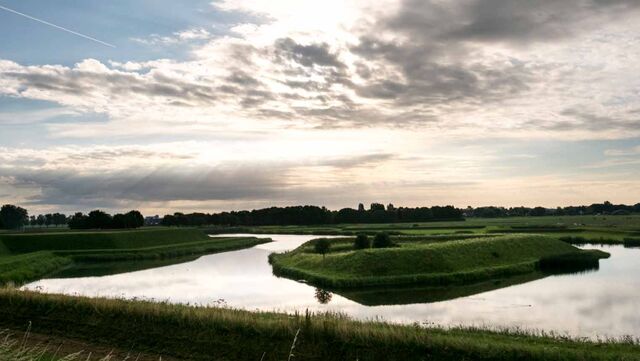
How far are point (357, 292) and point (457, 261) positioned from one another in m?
16.4

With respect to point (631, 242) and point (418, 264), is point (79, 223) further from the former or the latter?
point (631, 242)

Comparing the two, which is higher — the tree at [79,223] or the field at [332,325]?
the tree at [79,223]

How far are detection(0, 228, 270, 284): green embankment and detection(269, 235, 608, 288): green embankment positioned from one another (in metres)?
26.7

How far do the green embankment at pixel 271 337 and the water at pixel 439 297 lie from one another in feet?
22.2

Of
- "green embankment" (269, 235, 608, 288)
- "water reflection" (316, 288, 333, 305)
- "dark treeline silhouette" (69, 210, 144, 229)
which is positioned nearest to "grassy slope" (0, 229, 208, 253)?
"dark treeline silhouette" (69, 210, 144, 229)

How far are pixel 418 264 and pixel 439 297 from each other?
12472 mm

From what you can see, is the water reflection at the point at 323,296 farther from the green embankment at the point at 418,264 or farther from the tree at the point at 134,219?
the tree at the point at 134,219

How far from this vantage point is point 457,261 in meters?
58.5

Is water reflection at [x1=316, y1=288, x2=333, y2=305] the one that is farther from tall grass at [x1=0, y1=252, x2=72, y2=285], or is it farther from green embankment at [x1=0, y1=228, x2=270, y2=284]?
green embankment at [x1=0, y1=228, x2=270, y2=284]

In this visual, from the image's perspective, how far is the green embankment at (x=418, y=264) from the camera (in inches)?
2041

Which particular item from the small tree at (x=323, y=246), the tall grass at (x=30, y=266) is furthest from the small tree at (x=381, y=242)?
the tall grass at (x=30, y=266)

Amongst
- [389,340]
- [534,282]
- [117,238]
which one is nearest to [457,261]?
[534,282]

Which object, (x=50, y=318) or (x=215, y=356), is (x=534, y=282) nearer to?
(x=215, y=356)

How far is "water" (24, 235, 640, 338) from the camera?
3247cm
